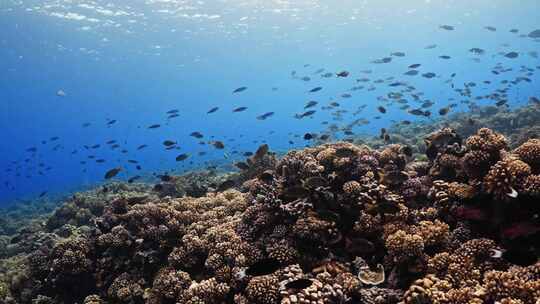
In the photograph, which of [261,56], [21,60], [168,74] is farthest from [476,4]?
[21,60]

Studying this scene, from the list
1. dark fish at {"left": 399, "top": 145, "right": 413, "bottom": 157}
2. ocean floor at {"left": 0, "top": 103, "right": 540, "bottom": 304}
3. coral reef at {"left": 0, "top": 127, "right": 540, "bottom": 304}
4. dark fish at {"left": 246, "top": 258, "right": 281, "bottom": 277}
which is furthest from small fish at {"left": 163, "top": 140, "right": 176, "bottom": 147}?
dark fish at {"left": 246, "top": 258, "right": 281, "bottom": 277}

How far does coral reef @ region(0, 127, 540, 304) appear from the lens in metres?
5.14

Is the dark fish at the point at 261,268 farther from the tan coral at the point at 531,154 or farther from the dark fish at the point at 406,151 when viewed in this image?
the dark fish at the point at 406,151

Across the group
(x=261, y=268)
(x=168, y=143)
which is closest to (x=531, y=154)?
(x=261, y=268)

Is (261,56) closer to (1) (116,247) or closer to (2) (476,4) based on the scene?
(2) (476,4)

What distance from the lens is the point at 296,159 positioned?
845cm

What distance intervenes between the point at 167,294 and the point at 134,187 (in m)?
16.2

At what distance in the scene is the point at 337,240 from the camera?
249 inches

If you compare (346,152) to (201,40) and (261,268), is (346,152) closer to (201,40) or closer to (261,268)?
(261,268)

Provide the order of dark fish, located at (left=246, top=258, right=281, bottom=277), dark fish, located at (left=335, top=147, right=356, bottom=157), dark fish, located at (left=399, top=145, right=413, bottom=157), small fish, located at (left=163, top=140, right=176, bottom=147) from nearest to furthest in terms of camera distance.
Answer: dark fish, located at (left=246, top=258, right=281, bottom=277) < dark fish, located at (left=335, top=147, right=356, bottom=157) < dark fish, located at (left=399, top=145, right=413, bottom=157) < small fish, located at (left=163, top=140, right=176, bottom=147)

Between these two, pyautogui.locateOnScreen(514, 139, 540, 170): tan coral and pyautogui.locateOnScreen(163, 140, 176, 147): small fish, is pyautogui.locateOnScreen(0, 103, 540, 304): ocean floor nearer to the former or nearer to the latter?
pyautogui.locateOnScreen(514, 139, 540, 170): tan coral

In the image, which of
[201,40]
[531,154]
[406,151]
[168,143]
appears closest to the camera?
[531,154]

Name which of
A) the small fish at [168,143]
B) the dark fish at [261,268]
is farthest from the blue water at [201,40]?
the dark fish at [261,268]

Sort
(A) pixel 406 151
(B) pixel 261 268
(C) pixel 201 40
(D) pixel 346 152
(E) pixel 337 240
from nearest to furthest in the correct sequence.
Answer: (B) pixel 261 268
(E) pixel 337 240
(D) pixel 346 152
(A) pixel 406 151
(C) pixel 201 40
